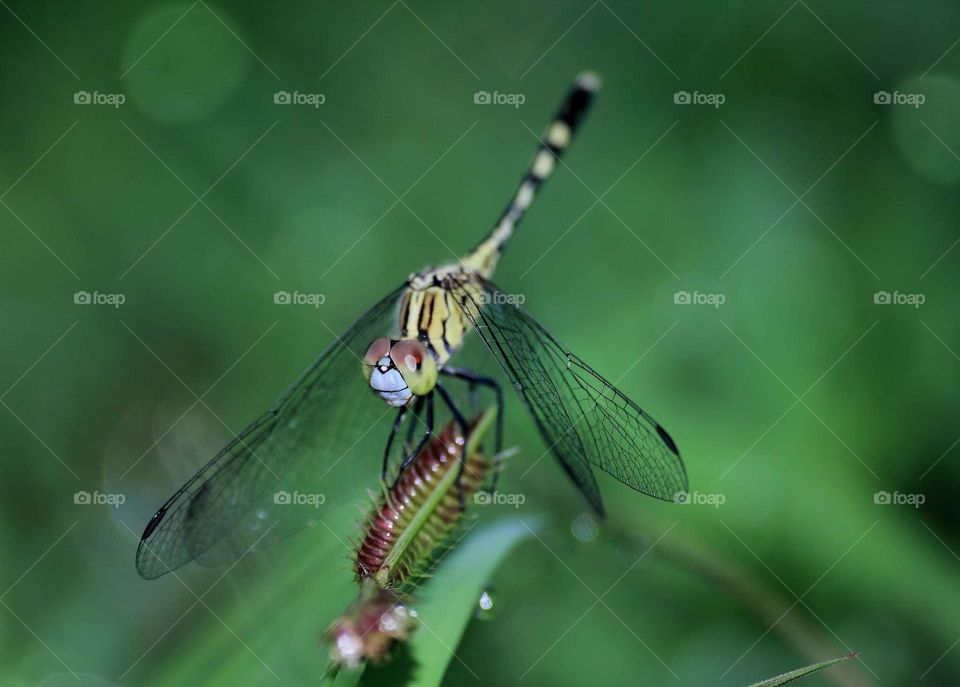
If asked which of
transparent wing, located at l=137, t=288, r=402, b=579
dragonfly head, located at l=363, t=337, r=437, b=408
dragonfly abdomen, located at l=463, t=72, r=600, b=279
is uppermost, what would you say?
dragonfly abdomen, located at l=463, t=72, r=600, b=279

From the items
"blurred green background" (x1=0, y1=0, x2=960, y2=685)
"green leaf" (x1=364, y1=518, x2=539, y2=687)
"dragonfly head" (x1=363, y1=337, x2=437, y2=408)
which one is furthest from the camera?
"blurred green background" (x1=0, y1=0, x2=960, y2=685)

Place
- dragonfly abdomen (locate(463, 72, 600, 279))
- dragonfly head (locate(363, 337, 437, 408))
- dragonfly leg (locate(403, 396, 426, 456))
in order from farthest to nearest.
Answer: dragonfly abdomen (locate(463, 72, 600, 279)) < dragonfly leg (locate(403, 396, 426, 456)) < dragonfly head (locate(363, 337, 437, 408))

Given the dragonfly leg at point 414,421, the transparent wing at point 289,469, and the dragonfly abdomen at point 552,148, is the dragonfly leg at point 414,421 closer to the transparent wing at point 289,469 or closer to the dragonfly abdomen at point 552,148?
the transparent wing at point 289,469

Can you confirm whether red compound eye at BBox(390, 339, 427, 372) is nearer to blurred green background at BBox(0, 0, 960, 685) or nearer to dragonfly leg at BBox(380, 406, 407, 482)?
dragonfly leg at BBox(380, 406, 407, 482)

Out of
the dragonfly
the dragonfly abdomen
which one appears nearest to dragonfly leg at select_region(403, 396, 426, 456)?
the dragonfly

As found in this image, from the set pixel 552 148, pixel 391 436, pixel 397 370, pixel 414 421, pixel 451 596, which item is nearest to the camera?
pixel 451 596

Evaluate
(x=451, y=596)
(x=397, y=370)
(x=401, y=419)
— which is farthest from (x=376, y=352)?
(x=451, y=596)

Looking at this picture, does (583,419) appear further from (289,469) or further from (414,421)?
(289,469)
